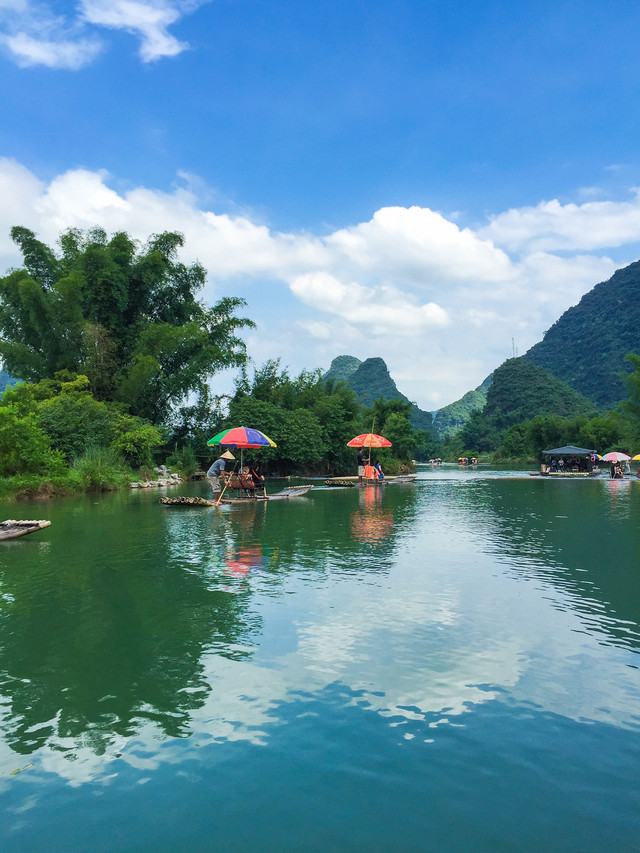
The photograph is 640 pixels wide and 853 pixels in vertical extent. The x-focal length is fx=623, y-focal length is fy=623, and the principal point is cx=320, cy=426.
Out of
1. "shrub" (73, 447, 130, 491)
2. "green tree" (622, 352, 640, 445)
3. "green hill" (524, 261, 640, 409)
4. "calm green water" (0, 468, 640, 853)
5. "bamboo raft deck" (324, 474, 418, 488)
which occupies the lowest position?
"calm green water" (0, 468, 640, 853)

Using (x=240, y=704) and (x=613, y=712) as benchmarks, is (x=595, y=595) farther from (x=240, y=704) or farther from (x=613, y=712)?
(x=240, y=704)

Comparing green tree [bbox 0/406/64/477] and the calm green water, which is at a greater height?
green tree [bbox 0/406/64/477]

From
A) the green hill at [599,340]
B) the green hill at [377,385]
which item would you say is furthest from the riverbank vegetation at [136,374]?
the green hill at [377,385]

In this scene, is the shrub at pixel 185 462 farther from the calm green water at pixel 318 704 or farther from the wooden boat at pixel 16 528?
the calm green water at pixel 318 704

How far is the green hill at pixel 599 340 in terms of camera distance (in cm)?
10388

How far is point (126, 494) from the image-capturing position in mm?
21719

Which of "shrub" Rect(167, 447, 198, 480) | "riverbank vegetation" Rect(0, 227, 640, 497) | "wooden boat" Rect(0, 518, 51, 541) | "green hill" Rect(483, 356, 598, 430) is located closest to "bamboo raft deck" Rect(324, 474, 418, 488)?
"riverbank vegetation" Rect(0, 227, 640, 497)

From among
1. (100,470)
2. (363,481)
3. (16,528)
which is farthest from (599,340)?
(16,528)

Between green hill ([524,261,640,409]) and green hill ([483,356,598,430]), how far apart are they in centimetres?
804

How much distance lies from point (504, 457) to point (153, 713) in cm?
7320

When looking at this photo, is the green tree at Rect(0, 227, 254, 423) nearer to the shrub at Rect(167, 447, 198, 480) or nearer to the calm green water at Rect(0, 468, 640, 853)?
the shrub at Rect(167, 447, 198, 480)

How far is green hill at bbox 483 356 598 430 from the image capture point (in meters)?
90.6

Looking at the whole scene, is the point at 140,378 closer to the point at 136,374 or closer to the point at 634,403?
the point at 136,374

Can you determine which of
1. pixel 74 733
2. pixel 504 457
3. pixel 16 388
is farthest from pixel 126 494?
pixel 504 457
